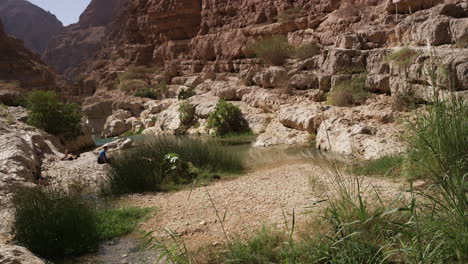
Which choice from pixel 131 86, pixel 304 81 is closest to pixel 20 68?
pixel 131 86

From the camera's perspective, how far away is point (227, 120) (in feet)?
55.2

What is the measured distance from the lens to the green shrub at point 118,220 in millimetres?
4895

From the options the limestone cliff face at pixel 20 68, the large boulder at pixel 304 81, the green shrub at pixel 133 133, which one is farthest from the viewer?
the limestone cliff face at pixel 20 68

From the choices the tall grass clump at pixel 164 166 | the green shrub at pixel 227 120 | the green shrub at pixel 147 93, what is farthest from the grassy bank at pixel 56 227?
the green shrub at pixel 147 93

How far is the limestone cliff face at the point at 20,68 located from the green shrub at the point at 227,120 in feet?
71.6

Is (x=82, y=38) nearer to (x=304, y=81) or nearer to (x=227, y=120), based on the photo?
(x=227, y=120)

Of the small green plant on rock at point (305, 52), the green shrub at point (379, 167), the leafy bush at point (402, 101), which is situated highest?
the small green plant on rock at point (305, 52)

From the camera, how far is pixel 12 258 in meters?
2.64

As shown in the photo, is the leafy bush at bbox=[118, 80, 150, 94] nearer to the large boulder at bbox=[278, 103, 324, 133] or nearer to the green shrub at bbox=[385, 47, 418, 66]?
the large boulder at bbox=[278, 103, 324, 133]

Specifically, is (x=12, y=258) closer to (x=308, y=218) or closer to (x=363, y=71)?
(x=308, y=218)

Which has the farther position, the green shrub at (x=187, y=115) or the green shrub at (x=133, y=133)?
the green shrub at (x=133, y=133)

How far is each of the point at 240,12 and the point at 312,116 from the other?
21.8m

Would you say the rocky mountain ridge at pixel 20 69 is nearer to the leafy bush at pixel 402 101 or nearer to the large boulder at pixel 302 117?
the large boulder at pixel 302 117

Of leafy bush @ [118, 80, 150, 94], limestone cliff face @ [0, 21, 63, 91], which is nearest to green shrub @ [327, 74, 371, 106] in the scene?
leafy bush @ [118, 80, 150, 94]
